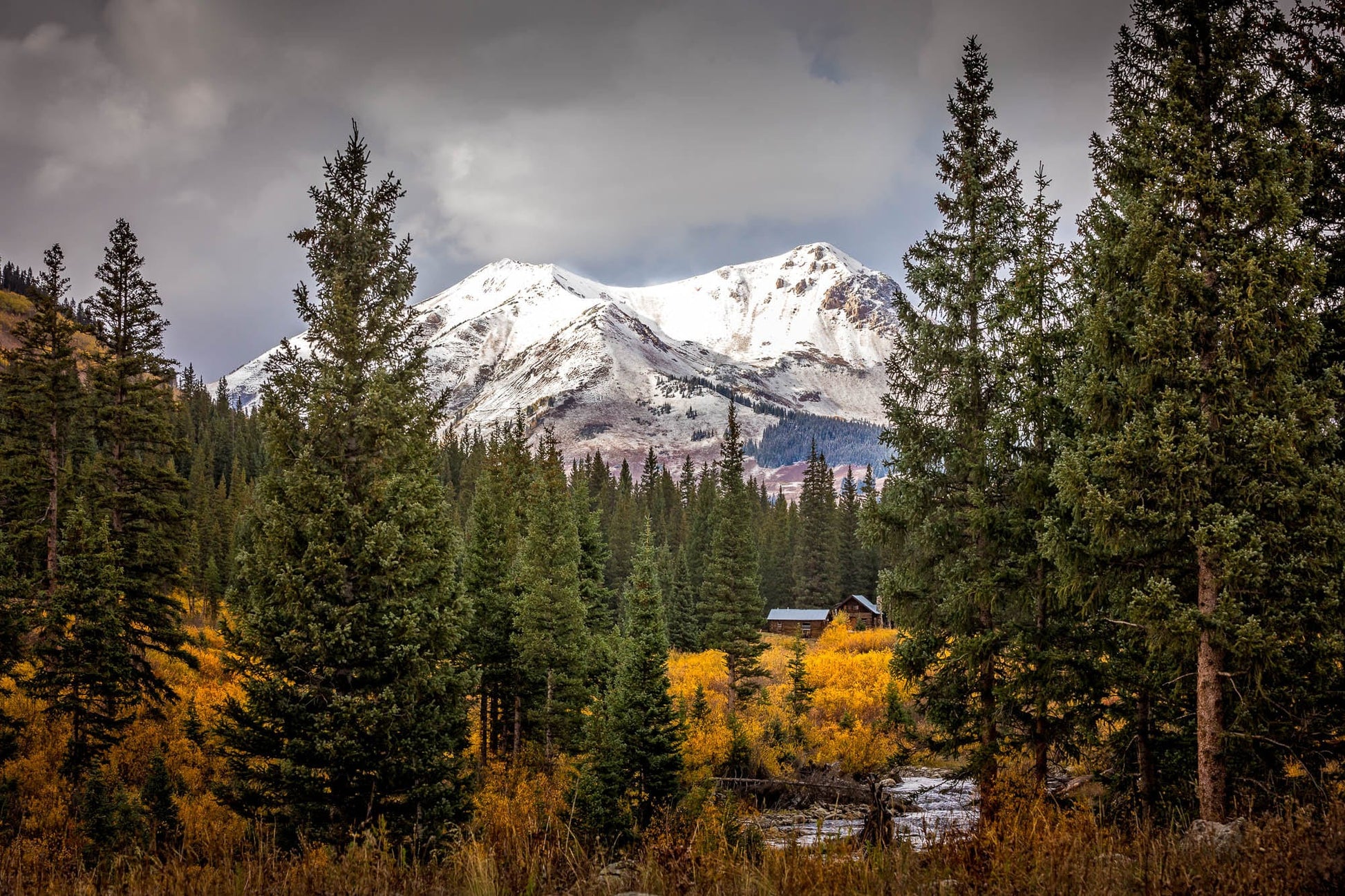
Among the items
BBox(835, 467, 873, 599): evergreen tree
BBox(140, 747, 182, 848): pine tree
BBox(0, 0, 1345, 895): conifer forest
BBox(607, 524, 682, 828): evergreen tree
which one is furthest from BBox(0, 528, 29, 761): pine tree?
BBox(835, 467, 873, 599): evergreen tree

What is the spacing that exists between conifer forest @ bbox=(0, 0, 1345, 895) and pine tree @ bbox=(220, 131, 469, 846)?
9cm

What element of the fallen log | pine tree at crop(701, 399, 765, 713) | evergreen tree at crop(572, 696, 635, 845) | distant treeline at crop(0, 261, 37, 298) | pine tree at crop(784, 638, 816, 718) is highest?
distant treeline at crop(0, 261, 37, 298)

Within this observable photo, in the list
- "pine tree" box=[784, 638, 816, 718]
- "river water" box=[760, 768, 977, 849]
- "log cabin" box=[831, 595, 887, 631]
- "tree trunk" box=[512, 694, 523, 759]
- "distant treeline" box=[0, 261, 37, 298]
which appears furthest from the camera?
"distant treeline" box=[0, 261, 37, 298]

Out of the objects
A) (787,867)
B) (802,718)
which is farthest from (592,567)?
(787,867)

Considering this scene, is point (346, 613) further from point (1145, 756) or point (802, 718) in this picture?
point (802, 718)

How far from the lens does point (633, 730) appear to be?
61.0 ft

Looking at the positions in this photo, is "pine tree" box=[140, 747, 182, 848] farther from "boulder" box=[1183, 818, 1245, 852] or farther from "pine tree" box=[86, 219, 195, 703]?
"boulder" box=[1183, 818, 1245, 852]

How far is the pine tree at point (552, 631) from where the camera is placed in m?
25.0

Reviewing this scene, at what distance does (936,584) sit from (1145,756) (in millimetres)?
4387

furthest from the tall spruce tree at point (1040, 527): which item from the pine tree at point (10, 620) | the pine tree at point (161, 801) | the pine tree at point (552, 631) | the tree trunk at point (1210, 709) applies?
the pine tree at point (10, 620)

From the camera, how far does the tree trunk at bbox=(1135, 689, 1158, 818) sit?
414 inches

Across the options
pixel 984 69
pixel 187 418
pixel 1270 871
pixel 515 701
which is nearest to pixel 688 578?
pixel 515 701

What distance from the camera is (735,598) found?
36719 millimetres

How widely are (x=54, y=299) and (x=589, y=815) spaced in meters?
26.4
